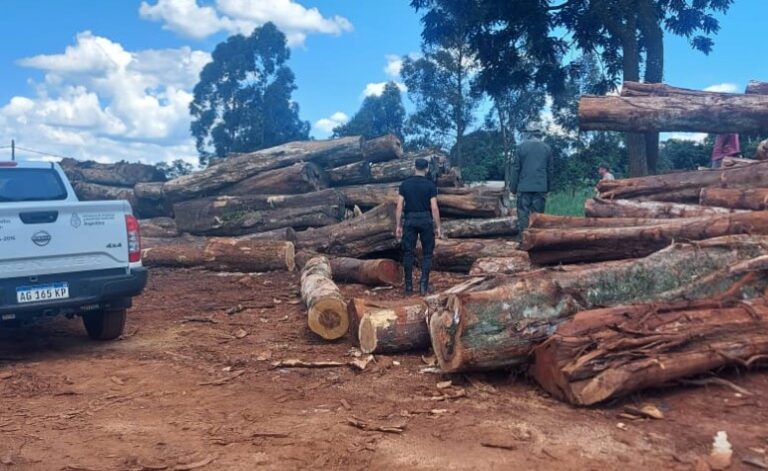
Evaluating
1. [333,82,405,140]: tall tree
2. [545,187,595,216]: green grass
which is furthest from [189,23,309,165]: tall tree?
[545,187,595,216]: green grass

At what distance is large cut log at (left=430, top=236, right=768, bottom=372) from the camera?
541cm

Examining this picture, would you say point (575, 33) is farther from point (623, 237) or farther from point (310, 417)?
point (310, 417)

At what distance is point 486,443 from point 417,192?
5822mm

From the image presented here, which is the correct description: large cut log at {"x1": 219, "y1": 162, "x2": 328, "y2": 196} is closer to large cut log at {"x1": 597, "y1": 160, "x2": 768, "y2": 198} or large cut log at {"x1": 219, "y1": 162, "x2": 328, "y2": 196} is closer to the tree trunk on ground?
the tree trunk on ground

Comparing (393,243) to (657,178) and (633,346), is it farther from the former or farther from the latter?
(633,346)

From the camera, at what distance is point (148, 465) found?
13.5ft

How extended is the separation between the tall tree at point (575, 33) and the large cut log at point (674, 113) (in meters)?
5.98

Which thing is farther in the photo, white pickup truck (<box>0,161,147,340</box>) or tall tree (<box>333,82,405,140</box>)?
tall tree (<box>333,82,405,140</box>)

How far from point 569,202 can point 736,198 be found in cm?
1407

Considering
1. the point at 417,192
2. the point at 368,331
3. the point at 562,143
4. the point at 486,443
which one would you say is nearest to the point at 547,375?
the point at 486,443

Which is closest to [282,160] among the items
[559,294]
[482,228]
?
[482,228]

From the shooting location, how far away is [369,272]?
10.5 meters

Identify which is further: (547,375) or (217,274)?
(217,274)

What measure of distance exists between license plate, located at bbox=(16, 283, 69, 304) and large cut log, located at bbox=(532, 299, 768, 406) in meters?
4.55
